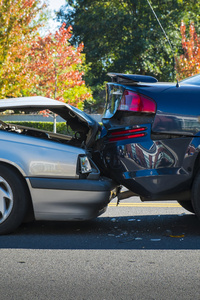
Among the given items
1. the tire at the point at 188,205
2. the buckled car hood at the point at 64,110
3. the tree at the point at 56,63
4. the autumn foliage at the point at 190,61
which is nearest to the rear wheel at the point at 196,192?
the tire at the point at 188,205

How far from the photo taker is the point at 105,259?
4340 mm

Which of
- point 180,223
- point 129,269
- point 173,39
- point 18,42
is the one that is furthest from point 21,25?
point 173,39

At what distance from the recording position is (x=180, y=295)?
339cm

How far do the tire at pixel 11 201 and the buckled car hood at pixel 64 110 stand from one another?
73 cm

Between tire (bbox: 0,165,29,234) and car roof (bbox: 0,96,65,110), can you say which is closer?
tire (bbox: 0,165,29,234)

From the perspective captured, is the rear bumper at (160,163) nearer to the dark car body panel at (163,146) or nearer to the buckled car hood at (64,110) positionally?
the dark car body panel at (163,146)

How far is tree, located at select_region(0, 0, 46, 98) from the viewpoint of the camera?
20.7m

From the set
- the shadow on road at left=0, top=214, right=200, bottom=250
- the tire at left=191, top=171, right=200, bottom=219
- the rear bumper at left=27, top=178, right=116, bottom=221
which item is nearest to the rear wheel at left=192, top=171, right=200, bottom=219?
the tire at left=191, top=171, right=200, bottom=219

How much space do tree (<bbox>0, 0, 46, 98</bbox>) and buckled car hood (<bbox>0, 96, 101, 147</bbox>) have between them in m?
14.7

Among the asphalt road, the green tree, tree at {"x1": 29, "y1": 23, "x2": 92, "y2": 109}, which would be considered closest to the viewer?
the asphalt road

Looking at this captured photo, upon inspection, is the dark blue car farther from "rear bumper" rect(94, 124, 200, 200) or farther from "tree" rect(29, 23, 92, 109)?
"tree" rect(29, 23, 92, 109)

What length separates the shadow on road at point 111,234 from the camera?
485cm

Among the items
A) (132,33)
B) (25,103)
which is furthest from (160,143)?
(132,33)

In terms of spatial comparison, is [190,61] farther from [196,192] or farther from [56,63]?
[196,192]
